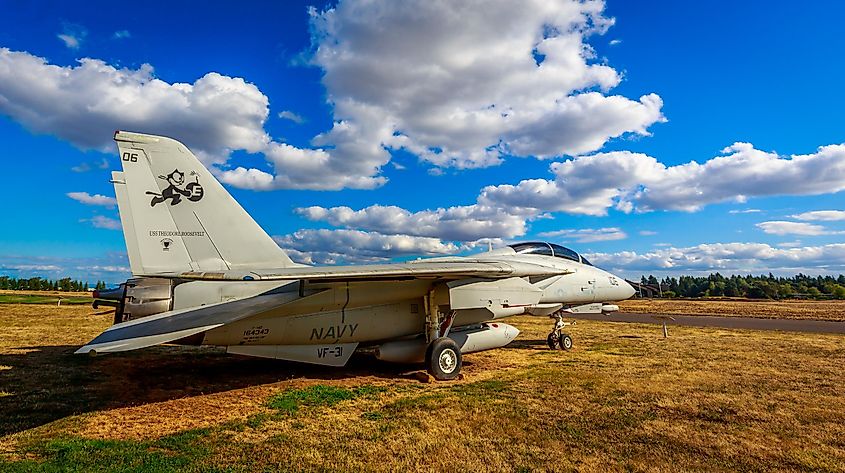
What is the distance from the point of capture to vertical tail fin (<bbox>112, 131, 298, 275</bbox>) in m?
7.86

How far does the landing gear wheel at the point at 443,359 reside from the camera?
28.9 ft

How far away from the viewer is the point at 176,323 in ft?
21.8

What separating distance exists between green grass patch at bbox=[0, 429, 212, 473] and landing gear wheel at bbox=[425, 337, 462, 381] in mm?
4445

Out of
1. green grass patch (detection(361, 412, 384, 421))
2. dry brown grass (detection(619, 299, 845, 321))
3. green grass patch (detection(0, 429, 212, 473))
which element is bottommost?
dry brown grass (detection(619, 299, 845, 321))

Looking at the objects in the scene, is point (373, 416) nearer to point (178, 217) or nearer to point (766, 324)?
point (178, 217)

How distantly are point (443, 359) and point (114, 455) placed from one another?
18.3 ft

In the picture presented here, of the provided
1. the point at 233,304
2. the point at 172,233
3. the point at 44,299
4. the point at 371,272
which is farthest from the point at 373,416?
the point at 44,299

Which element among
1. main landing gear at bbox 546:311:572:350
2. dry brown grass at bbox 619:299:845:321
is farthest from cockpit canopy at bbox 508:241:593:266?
dry brown grass at bbox 619:299:845:321

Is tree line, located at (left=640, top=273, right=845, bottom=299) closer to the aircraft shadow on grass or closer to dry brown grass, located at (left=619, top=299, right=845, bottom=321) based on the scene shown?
dry brown grass, located at (left=619, top=299, right=845, bottom=321)

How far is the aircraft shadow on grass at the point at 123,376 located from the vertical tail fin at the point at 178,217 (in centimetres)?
209

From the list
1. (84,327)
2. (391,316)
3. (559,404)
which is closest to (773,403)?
(559,404)

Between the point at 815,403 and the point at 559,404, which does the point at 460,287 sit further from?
the point at 815,403

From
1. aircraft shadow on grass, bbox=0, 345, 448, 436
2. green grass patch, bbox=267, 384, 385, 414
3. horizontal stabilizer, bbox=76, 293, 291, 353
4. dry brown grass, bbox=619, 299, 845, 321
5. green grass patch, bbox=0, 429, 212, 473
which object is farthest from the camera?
dry brown grass, bbox=619, 299, 845, 321

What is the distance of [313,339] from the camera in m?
8.42
